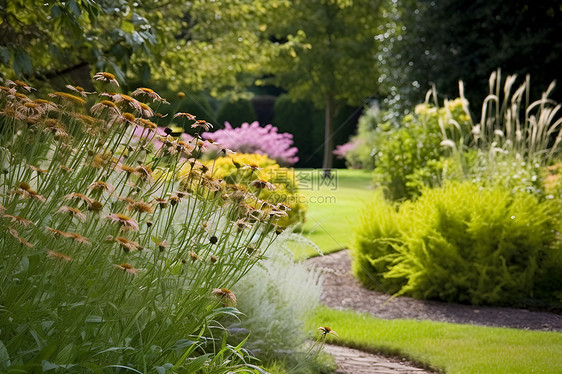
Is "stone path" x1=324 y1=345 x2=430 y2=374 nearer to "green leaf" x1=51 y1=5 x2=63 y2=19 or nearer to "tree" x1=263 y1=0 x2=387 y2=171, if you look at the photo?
"green leaf" x1=51 y1=5 x2=63 y2=19

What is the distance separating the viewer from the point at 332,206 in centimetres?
1194

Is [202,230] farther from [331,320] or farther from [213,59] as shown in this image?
[213,59]

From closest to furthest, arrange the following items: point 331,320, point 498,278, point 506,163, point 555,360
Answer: point 555,360
point 331,320
point 498,278
point 506,163

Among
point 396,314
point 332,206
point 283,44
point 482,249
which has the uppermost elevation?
point 283,44

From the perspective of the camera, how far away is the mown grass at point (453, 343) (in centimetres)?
381

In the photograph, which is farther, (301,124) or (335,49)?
(301,124)

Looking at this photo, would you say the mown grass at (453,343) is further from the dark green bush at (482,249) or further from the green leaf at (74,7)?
the green leaf at (74,7)

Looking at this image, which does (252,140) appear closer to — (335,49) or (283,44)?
(283,44)

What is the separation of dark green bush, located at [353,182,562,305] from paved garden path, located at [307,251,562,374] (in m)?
0.18

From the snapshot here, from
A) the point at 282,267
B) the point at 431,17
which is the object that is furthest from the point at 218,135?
the point at 282,267

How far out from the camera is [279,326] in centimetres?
361

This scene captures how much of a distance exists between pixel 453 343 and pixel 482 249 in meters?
1.63

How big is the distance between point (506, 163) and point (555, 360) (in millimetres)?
2963

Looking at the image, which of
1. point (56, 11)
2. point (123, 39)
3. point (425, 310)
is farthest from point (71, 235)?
point (425, 310)
